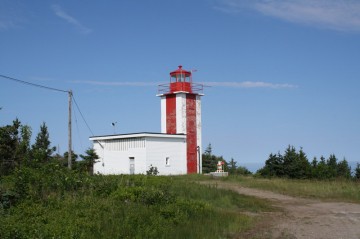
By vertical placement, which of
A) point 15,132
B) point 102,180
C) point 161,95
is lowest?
point 102,180

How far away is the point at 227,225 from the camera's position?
535 inches

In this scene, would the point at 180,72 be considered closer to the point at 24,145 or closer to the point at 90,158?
the point at 90,158

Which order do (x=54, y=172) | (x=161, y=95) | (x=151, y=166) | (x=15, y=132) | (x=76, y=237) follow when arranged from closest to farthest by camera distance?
1. (x=76, y=237)
2. (x=54, y=172)
3. (x=15, y=132)
4. (x=151, y=166)
5. (x=161, y=95)

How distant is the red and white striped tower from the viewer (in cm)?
3878

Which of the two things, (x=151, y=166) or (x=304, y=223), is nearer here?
(x=304, y=223)

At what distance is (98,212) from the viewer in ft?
42.2

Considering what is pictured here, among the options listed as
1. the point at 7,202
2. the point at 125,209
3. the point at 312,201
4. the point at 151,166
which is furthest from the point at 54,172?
the point at 151,166

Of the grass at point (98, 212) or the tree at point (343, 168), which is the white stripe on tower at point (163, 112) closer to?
the tree at point (343, 168)

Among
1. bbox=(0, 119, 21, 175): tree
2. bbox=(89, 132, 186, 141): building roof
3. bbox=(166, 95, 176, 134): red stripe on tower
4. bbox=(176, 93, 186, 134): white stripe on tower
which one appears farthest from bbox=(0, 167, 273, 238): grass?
bbox=(166, 95, 176, 134): red stripe on tower

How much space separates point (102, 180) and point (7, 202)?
445 centimetres

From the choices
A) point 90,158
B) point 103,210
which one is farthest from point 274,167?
point 103,210

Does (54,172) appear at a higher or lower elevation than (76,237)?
higher

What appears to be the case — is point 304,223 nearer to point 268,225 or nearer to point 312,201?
point 268,225

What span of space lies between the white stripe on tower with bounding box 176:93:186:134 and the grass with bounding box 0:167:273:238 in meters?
20.0
